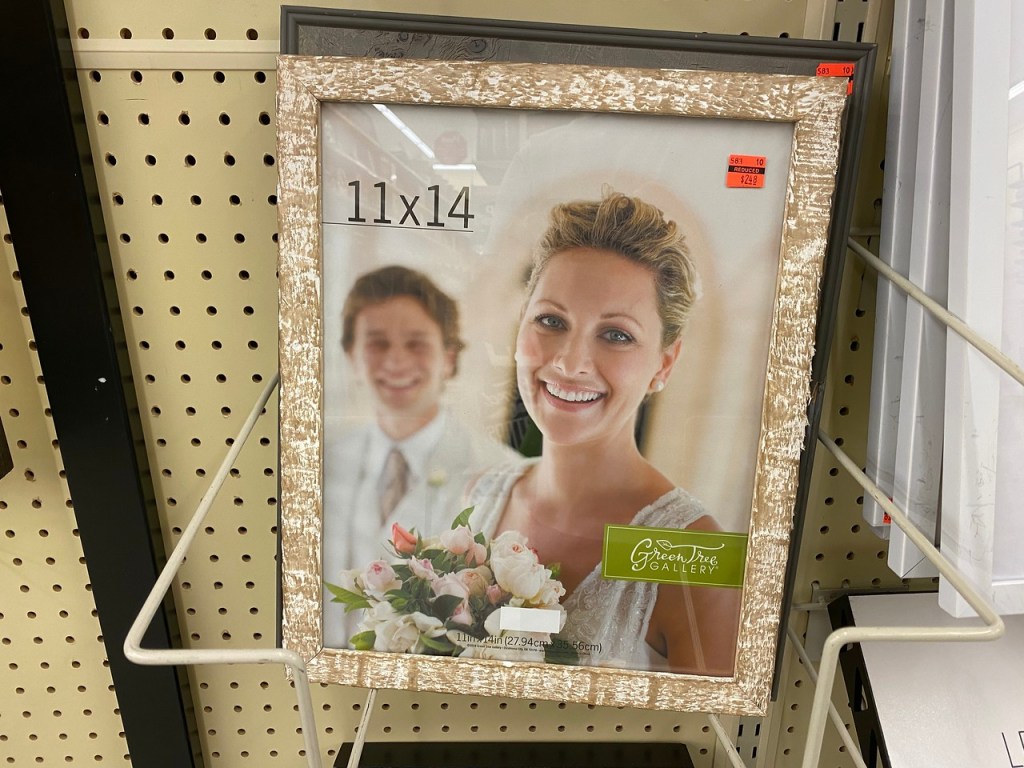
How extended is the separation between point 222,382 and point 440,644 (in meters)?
0.35

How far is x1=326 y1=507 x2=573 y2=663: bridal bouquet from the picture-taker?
1.85 ft

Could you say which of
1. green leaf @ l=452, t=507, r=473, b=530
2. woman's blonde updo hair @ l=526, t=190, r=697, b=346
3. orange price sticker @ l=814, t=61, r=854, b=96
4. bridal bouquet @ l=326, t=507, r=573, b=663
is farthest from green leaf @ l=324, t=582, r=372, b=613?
orange price sticker @ l=814, t=61, r=854, b=96

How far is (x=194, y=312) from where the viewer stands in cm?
66

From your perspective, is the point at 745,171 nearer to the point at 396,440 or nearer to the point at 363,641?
the point at 396,440

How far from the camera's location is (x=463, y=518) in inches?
22.3

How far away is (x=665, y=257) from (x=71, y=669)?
0.85 m

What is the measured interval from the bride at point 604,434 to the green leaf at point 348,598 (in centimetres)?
12

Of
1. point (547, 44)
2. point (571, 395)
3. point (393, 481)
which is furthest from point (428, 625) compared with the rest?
point (547, 44)

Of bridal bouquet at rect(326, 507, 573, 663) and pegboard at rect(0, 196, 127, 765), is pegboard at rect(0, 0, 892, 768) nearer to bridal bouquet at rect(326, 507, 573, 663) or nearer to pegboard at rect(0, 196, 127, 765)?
pegboard at rect(0, 196, 127, 765)

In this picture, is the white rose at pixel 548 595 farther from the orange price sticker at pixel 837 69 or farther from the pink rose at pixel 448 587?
the orange price sticker at pixel 837 69

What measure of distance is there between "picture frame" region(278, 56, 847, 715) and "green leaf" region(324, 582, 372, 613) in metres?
0.02

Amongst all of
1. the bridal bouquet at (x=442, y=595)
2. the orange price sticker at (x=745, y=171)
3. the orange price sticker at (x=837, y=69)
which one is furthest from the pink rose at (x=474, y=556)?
the orange price sticker at (x=837, y=69)

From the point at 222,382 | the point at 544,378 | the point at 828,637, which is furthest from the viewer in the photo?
the point at 222,382

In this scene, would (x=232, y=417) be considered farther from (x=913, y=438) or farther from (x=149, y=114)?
(x=913, y=438)
